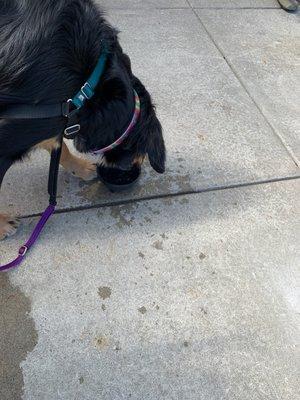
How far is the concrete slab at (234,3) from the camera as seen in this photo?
431 centimetres

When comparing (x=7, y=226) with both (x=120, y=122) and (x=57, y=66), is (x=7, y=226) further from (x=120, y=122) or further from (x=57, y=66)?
(x=57, y=66)

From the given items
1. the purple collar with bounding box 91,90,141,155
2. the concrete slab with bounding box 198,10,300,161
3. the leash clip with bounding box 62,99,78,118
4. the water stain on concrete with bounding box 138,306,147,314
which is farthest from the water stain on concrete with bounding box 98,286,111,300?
the concrete slab with bounding box 198,10,300,161

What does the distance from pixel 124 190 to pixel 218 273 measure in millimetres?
765

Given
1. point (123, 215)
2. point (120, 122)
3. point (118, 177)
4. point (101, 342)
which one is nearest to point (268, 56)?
point (118, 177)

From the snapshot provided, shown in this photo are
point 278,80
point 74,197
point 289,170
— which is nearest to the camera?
point 74,197

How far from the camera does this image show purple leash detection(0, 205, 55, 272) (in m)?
2.17

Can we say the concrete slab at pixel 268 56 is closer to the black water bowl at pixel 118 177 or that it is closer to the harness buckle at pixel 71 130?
the black water bowl at pixel 118 177

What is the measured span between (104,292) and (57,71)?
1.13 metres

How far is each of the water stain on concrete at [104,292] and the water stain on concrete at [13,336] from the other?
0.36 m

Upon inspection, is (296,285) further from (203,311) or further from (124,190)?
(124,190)

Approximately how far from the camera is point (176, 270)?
2.29 metres

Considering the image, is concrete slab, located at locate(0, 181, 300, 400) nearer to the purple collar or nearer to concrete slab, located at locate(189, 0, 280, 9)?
the purple collar

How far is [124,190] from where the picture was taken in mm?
2549

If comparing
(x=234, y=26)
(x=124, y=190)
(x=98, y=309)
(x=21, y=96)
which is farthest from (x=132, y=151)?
(x=234, y=26)
